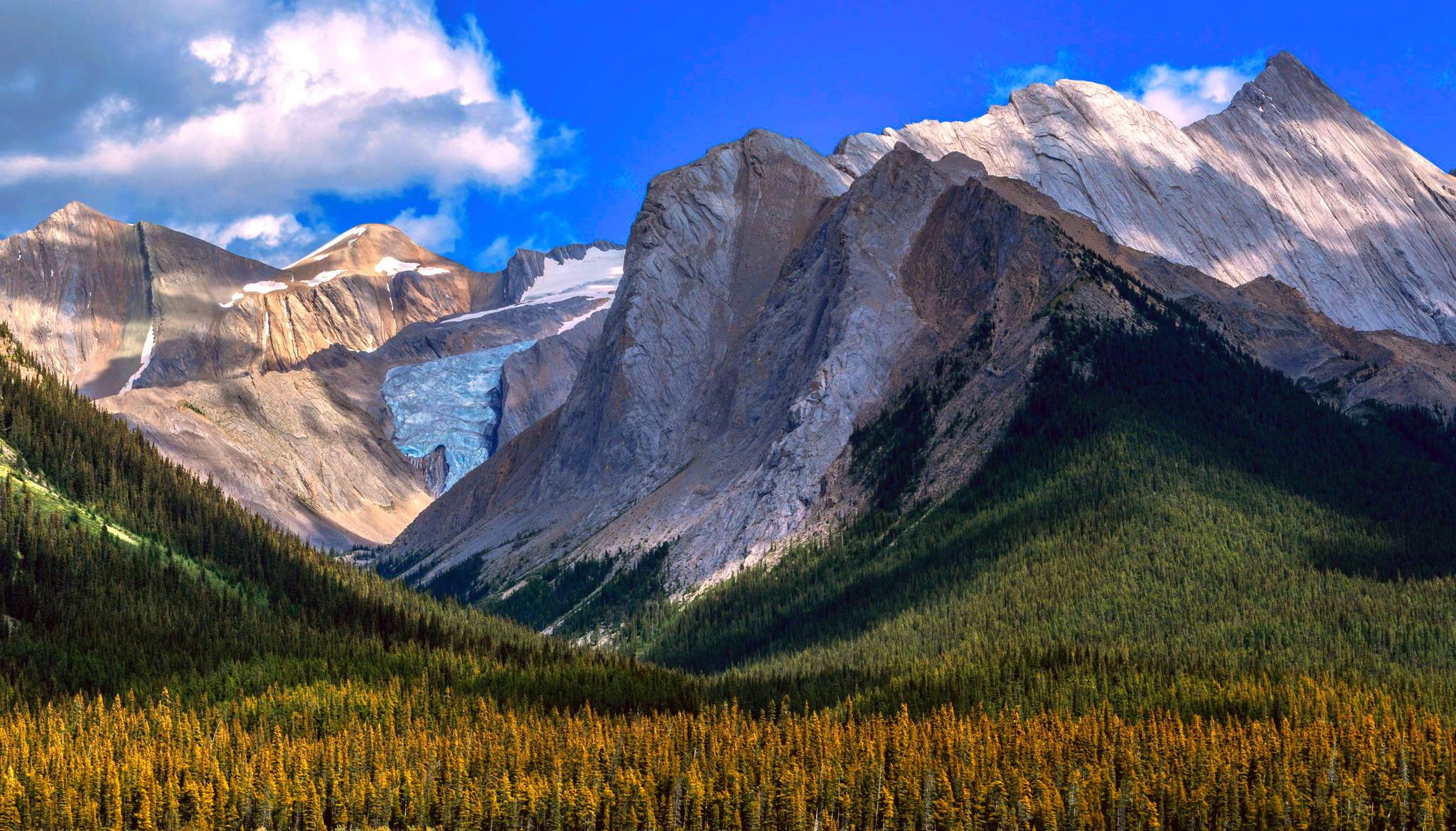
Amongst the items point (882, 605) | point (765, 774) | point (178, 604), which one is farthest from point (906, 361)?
point (765, 774)

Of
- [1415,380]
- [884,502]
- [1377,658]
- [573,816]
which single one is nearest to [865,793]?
[573,816]

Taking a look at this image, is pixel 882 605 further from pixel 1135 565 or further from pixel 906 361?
pixel 906 361

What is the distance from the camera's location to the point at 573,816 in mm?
85250

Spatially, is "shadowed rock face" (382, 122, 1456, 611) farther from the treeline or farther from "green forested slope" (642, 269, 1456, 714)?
the treeline

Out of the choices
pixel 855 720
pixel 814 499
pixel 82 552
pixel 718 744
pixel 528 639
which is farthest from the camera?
pixel 814 499

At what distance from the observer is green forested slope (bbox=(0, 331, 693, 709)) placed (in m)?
111

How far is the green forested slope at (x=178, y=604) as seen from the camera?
111188 millimetres

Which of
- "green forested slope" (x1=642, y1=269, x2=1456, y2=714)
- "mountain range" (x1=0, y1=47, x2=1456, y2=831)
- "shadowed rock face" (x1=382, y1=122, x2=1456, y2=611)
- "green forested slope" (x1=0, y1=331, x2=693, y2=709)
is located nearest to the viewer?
"mountain range" (x1=0, y1=47, x2=1456, y2=831)

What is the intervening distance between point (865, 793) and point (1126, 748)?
53.7 ft

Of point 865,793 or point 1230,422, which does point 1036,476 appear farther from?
point 865,793

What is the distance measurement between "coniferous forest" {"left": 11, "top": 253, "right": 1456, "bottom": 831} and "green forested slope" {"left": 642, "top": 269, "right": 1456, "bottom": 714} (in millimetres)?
431

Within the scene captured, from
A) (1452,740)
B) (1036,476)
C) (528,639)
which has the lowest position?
(1452,740)

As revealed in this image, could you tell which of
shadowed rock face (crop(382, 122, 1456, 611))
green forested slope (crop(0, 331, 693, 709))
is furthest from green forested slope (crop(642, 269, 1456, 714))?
green forested slope (crop(0, 331, 693, 709))

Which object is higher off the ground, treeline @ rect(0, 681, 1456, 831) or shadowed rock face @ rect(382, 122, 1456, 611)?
shadowed rock face @ rect(382, 122, 1456, 611)
